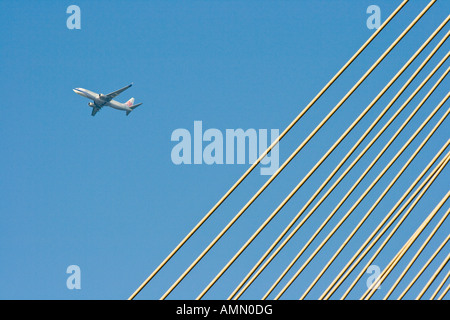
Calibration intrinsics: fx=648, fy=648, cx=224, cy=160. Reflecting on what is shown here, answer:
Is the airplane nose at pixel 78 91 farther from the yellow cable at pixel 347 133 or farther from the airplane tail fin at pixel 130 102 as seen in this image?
the yellow cable at pixel 347 133

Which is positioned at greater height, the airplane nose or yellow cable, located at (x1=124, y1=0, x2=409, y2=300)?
the airplane nose

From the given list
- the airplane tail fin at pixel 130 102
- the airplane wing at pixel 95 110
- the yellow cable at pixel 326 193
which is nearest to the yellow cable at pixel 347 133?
the yellow cable at pixel 326 193

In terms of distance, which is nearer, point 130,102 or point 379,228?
point 379,228

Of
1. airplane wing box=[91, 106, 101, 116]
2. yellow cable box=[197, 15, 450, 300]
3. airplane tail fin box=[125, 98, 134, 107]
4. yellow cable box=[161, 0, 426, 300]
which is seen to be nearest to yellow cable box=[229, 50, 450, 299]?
yellow cable box=[197, 15, 450, 300]

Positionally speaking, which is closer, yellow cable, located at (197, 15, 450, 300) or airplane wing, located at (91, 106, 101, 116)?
yellow cable, located at (197, 15, 450, 300)

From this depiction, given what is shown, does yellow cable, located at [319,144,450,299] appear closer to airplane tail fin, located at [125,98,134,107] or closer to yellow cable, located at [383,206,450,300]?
yellow cable, located at [383,206,450,300]

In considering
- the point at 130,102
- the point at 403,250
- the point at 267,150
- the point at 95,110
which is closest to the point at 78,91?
the point at 95,110

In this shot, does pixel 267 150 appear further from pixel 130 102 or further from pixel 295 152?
pixel 130 102

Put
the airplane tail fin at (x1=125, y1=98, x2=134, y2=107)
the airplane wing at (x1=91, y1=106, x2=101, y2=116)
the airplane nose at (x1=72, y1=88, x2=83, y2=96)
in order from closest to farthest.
A: the airplane nose at (x1=72, y1=88, x2=83, y2=96)
the airplane wing at (x1=91, y1=106, x2=101, y2=116)
the airplane tail fin at (x1=125, y1=98, x2=134, y2=107)

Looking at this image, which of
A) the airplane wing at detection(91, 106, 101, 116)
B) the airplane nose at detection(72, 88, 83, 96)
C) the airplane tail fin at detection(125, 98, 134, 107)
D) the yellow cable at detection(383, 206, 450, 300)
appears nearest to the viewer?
the yellow cable at detection(383, 206, 450, 300)
